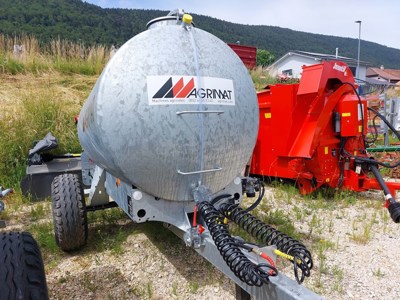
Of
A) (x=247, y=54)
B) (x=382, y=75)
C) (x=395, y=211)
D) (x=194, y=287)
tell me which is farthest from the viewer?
(x=382, y=75)

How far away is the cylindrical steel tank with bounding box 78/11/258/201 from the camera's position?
6.57 feet

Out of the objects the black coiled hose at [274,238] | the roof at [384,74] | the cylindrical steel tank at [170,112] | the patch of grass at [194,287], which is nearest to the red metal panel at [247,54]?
the cylindrical steel tank at [170,112]

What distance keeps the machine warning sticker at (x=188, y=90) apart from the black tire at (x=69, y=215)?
1.43 meters

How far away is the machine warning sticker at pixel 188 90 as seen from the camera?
200 cm

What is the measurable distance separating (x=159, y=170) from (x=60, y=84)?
675cm

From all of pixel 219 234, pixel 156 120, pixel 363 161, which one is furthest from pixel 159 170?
pixel 363 161

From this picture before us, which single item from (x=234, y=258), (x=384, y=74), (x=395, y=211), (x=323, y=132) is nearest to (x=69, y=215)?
(x=234, y=258)

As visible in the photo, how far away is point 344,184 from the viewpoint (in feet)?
14.4

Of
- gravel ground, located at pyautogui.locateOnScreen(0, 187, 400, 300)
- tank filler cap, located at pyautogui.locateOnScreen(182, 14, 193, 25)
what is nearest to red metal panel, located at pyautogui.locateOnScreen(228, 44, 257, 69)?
gravel ground, located at pyautogui.locateOnScreen(0, 187, 400, 300)

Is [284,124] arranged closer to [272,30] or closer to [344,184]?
[344,184]

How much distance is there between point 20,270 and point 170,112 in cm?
108

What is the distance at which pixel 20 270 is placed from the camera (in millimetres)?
1430

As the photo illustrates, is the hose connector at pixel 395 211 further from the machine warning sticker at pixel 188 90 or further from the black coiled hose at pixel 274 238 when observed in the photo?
the machine warning sticker at pixel 188 90

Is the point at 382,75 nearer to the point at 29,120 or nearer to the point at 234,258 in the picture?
the point at 29,120
